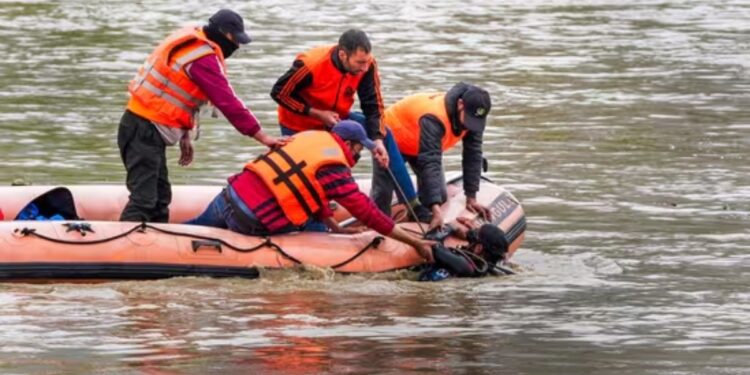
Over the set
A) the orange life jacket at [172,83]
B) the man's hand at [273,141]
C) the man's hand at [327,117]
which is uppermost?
the orange life jacket at [172,83]

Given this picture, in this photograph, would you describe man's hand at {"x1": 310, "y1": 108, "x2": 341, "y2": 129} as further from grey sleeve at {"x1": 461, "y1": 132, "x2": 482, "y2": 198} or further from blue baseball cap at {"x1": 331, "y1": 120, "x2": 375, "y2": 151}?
grey sleeve at {"x1": 461, "y1": 132, "x2": 482, "y2": 198}

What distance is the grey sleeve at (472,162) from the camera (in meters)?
11.3

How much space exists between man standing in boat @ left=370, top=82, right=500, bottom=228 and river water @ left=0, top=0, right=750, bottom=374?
1.91 feet

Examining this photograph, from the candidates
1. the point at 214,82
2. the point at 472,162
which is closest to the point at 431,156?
the point at 472,162

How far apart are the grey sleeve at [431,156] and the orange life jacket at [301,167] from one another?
2.40 feet

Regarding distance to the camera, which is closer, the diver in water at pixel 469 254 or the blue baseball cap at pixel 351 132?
the blue baseball cap at pixel 351 132

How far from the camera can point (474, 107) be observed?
1104cm

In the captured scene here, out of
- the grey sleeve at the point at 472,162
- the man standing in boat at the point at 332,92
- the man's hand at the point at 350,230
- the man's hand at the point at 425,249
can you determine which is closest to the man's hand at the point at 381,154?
the man standing in boat at the point at 332,92

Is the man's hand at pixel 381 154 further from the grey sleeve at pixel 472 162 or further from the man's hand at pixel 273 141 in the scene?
the grey sleeve at pixel 472 162

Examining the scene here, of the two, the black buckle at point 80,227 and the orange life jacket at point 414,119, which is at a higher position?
the orange life jacket at point 414,119

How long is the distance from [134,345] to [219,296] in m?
1.34

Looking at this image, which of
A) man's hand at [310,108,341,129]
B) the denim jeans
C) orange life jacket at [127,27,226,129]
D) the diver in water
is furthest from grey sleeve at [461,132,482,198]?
orange life jacket at [127,27,226,129]

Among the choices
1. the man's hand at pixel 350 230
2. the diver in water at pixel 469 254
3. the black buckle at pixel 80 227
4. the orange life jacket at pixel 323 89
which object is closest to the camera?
the black buckle at pixel 80 227

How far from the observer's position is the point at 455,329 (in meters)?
9.74
